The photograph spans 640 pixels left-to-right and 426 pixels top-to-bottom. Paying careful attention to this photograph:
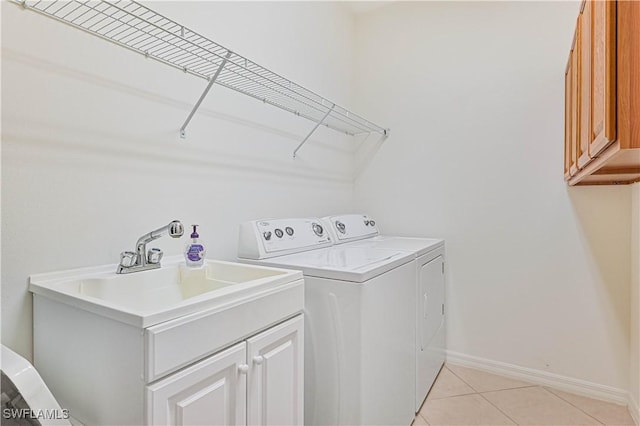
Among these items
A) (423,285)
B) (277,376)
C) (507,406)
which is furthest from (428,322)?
(277,376)

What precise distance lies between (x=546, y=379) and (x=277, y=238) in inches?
79.4

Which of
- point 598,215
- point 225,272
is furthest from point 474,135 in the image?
point 225,272

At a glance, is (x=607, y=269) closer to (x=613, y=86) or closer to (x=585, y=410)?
(x=585, y=410)

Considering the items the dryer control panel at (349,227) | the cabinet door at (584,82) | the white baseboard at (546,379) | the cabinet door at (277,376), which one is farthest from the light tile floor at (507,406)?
the cabinet door at (584,82)

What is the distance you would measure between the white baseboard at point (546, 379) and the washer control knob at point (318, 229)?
140 cm

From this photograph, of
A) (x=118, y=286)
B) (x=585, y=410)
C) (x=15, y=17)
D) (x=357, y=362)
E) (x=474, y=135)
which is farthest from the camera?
(x=474, y=135)

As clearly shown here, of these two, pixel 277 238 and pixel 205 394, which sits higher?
pixel 277 238

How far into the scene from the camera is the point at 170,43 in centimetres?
126

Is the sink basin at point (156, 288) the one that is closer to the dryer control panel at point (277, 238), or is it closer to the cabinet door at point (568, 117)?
the dryer control panel at point (277, 238)

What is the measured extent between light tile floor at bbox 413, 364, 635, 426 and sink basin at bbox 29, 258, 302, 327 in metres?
1.34

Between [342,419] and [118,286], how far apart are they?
3.31ft

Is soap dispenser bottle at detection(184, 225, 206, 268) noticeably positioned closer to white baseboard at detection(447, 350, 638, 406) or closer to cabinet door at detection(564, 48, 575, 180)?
cabinet door at detection(564, 48, 575, 180)

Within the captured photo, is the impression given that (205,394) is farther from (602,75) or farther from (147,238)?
(602,75)

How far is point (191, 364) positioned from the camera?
0.88 meters
